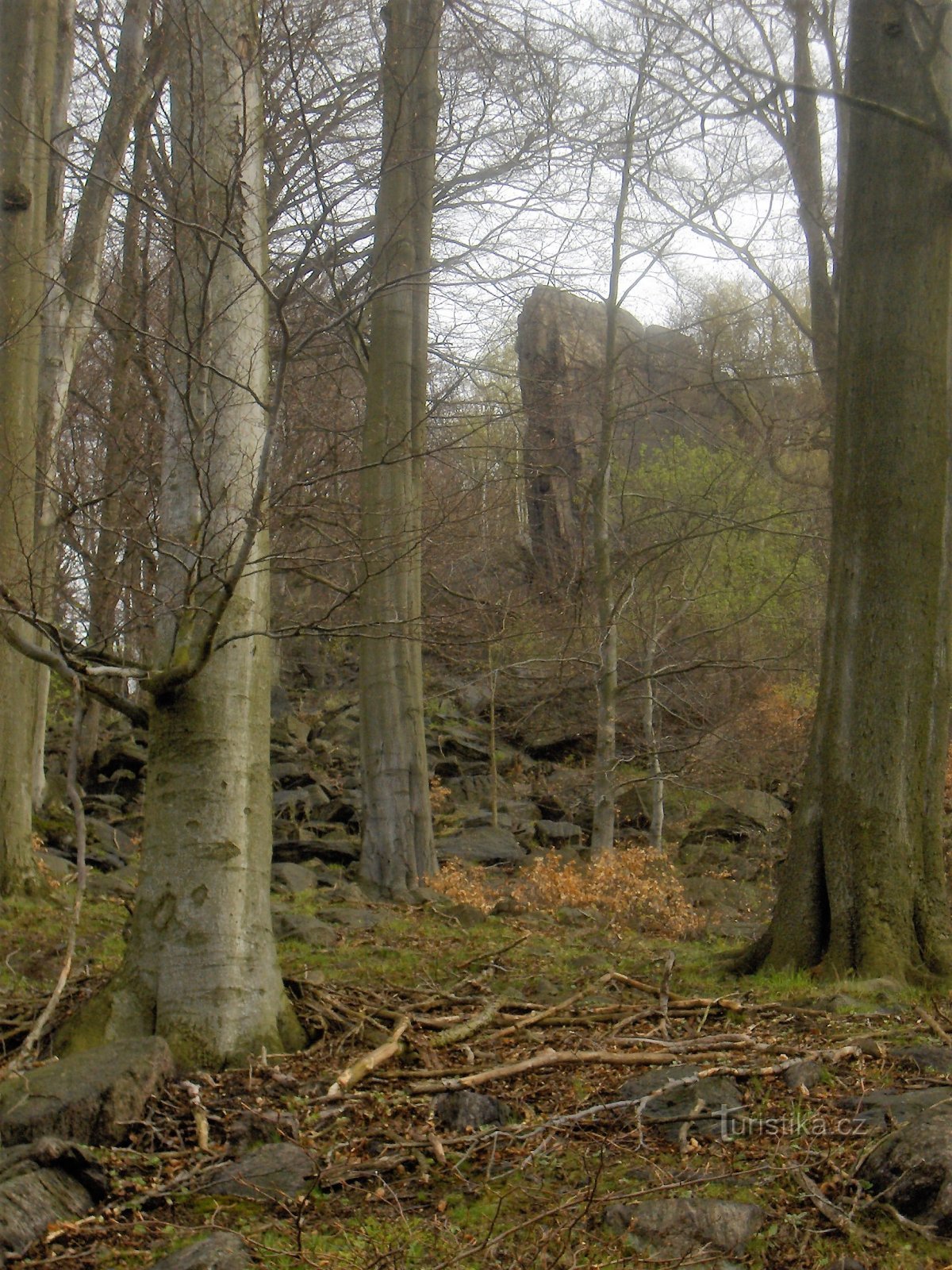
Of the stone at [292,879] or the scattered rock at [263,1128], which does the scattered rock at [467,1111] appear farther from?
the stone at [292,879]

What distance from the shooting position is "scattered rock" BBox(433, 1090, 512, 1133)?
414 centimetres

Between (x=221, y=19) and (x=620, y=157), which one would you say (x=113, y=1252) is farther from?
(x=620, y=157)

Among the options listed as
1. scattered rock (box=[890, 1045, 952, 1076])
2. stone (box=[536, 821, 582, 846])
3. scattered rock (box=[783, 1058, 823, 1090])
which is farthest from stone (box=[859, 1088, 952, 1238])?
stone (box=[536, 821, 582, 846])

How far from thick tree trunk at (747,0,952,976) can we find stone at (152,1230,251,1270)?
376 centimetres

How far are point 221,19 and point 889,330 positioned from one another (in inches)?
146

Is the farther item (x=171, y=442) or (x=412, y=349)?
(x=412, y=349)

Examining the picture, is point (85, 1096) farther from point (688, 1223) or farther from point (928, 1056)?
point (928, 1056)

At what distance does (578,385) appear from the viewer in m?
13.9

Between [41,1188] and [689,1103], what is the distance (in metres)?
2.08

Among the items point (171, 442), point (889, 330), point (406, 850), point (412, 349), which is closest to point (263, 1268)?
point (171, 442)

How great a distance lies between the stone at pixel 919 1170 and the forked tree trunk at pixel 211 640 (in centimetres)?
259

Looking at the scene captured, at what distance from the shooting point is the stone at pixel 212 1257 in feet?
9.93

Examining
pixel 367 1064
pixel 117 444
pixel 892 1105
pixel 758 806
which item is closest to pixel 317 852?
pixel 117 444

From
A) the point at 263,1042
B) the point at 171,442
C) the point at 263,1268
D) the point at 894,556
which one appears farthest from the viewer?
the point at 894,556
